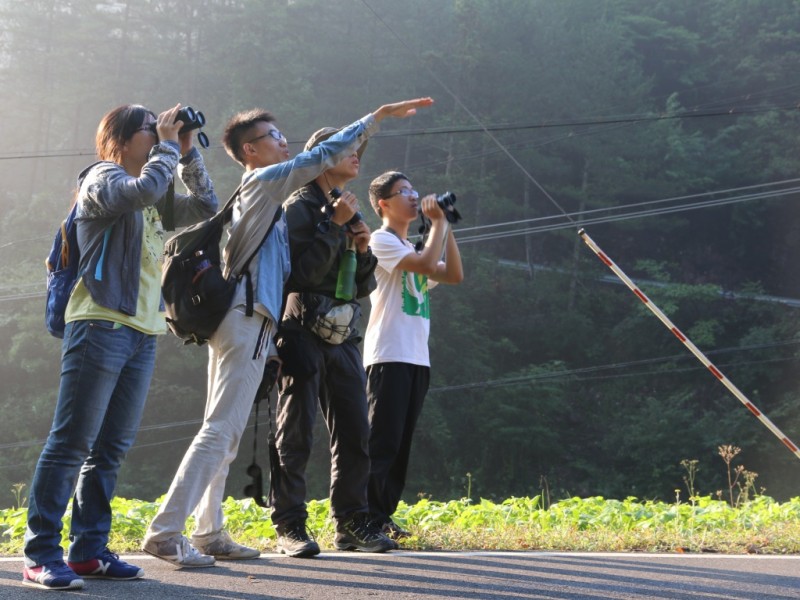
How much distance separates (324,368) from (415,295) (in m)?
0.79

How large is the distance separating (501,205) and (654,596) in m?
36.2

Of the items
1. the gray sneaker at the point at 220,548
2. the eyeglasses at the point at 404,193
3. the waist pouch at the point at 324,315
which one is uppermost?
the eyeglasses at the point at 404,193

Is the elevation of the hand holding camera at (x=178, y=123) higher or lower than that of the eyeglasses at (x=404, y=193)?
lower

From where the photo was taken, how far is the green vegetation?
504cm

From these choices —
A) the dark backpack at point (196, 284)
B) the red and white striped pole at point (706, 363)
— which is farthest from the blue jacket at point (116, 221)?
the red and white striped pole at point (706, 363)

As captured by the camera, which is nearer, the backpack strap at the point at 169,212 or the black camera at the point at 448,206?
the backpack strap at the point at 169,212

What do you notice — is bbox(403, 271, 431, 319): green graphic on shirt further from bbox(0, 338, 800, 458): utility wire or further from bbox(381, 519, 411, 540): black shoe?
bbox(0, 338, 800, 458): utility wire

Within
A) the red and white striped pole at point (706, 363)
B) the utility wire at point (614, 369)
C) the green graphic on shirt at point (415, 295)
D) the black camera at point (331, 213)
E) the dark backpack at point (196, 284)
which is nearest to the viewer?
the dark backpack at point (196, 284)

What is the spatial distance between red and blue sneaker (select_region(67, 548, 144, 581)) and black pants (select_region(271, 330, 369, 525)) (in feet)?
2.87

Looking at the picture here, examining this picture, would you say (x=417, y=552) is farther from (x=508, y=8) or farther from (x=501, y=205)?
(x=508, y=8)

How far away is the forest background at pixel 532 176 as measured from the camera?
106 ft

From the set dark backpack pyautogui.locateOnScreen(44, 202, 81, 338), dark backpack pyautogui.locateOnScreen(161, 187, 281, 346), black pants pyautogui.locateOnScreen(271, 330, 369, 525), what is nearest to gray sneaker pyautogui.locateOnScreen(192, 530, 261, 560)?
black pants pyautogui.locateOnScreen(271, 330, 369, 525)

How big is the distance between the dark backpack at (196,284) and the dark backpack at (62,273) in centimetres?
34

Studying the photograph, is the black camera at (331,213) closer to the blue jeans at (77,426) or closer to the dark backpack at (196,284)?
the dark backpack at (196,284)
